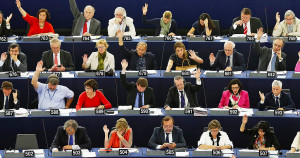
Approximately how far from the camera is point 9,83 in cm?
1179

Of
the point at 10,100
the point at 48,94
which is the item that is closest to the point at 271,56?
the point at 48,94

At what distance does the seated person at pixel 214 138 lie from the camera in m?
11.0

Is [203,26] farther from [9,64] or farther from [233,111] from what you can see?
[9,64]

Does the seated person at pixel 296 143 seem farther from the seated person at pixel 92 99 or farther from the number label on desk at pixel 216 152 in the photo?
the seated person at pixel 92 99

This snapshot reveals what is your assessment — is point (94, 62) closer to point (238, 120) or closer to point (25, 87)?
point (25, 87)

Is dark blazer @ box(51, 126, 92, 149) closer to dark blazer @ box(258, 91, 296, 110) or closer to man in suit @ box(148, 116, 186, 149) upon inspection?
man in suit @ box(148, 116, 186, 149)

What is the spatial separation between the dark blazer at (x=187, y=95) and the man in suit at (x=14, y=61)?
2128 millimetres

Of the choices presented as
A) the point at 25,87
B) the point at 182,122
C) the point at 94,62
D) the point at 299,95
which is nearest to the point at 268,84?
the point at 299,95

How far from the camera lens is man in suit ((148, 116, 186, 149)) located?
436 inches

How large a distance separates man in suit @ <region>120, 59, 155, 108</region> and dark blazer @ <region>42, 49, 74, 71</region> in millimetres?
1073

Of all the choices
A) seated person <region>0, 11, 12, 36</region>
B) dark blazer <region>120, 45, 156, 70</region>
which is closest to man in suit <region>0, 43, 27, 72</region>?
seated person <region>0, 11, 12, 36</region>

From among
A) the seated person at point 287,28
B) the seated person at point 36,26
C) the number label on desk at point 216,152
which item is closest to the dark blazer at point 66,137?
the number label on desk at point 216,152

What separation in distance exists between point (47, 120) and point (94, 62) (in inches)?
55.7

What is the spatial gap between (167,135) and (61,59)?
7.73 ft
